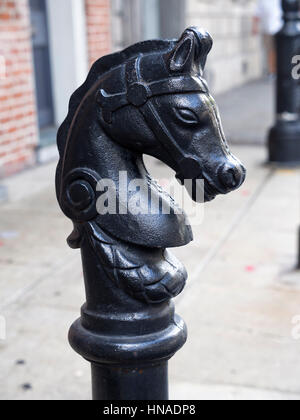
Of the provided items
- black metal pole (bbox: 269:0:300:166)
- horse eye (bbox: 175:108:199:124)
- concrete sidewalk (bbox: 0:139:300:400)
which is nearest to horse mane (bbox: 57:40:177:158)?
horse eye (bbox: 175:108:199:124)

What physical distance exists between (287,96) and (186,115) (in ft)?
21.4

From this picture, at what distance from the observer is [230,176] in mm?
1516

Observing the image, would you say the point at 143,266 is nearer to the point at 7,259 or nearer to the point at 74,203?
the point at 74,203

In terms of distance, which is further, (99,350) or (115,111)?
(99,350)

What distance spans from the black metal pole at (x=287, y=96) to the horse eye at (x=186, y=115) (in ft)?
20.3

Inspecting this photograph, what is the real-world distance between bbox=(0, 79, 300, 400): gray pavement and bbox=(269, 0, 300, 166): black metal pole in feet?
4.69

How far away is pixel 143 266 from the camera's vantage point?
1590 millimetres

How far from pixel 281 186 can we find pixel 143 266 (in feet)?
17.8

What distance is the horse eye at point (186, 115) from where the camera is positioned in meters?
1.48

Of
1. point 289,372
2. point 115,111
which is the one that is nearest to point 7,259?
point 289,372

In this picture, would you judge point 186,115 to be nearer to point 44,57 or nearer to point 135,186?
point 135,186

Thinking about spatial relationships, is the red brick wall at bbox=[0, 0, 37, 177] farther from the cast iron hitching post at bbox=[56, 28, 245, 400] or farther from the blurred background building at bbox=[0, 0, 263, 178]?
the cast iron hitching post at bbox=[56, 28, 245, 400]
